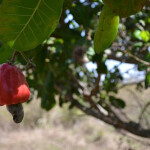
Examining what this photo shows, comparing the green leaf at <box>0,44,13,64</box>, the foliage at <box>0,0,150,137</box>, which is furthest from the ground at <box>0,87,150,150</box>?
the green leaf at <box>0,44,13,64</box>

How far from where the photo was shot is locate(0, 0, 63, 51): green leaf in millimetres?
738

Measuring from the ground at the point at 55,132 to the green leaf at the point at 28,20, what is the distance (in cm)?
575

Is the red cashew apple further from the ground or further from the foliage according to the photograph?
Answer: the ground

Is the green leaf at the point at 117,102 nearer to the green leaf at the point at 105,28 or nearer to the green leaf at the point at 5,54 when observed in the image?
the green leaf at the point at 5,54

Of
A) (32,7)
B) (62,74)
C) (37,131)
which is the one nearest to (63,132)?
(37,131)

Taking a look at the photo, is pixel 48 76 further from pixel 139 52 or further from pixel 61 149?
pixel 61 149

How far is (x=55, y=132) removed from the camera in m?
8.12

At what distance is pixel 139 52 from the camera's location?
2.10m

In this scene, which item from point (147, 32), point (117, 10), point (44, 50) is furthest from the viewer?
point (147, 32)

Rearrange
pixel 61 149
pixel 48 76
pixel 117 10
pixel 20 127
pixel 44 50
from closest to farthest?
1. pixel 117 10
2. pixel 44 50
3. pixel 48 76
4. pixel 61 149
5. pixel 20 127

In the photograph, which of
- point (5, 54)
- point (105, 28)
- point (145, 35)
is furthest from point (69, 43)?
point (105, 28)

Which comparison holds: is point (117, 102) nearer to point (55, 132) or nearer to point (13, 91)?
point (13, 91)

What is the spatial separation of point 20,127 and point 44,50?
760cm

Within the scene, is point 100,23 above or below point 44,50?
above
